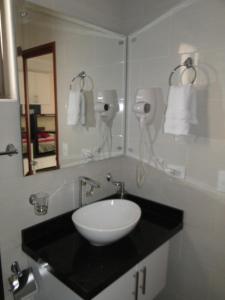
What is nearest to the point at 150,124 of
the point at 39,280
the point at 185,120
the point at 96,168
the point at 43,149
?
the point at 185,120

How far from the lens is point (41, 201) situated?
1.29m

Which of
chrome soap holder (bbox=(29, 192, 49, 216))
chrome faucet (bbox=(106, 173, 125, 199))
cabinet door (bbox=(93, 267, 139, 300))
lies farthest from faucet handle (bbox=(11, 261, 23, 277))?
chrome faucet (bbox=(106, 173, 125, 199))

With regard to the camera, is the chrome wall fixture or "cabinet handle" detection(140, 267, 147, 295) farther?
"cabinet handle" detection(140, 267, 147, 295)

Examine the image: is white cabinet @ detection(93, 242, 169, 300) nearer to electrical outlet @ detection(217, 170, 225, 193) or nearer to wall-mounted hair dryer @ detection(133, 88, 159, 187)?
electrical outlet @ detection(217, 170, 225, 193)

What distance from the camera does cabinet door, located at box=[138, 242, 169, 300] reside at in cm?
132

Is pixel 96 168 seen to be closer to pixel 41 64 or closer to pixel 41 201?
pixel 41 201

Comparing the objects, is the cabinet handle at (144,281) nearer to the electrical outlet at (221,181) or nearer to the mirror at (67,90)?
the electrical outlet at (221,181)

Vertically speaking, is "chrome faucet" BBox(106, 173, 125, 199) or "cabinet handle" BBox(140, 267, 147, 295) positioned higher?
"chrome faucet" BBox(106, 173, 125, 199)

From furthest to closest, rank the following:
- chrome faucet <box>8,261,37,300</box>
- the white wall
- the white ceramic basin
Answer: the white ceramic basin → the white wall → chrome faucet <box>8,261,37,300</box>

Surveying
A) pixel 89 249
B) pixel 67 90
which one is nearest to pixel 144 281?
pixel 89 249

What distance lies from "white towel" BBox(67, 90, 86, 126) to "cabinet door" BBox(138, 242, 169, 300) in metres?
0.91

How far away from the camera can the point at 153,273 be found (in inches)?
56.0

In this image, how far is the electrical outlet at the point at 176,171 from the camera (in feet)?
4.95

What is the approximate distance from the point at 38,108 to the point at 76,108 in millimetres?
271
